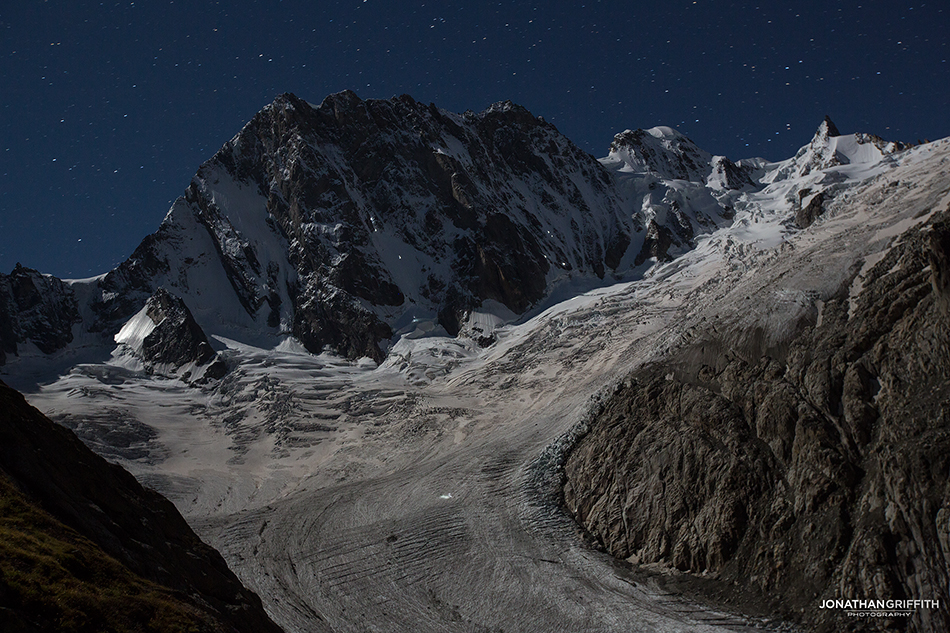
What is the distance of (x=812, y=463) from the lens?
132ft

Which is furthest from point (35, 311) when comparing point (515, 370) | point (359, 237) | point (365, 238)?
point (515, 370)

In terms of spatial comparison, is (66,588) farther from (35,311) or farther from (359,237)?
(35,311)

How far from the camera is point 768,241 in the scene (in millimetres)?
122625

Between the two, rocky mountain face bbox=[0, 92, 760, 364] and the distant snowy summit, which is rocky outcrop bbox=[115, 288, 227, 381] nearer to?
the distant snowy summit

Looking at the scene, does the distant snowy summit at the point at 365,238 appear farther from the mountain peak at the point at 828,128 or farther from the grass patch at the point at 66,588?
the grass patch at the point at 66,588

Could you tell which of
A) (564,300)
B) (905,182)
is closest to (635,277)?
(564,300)

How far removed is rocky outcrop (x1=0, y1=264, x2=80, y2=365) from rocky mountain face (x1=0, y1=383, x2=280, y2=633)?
12611cm

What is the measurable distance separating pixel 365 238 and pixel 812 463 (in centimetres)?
11923

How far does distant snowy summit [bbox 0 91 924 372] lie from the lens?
137 metres

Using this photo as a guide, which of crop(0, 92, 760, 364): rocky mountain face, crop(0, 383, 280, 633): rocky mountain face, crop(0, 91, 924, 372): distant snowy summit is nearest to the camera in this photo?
crop(0, 383, 280, 633): rocky mountain face

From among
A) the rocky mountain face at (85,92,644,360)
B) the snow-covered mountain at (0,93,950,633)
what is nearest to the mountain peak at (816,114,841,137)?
the snow-covered mountain at (0,93,950,633)

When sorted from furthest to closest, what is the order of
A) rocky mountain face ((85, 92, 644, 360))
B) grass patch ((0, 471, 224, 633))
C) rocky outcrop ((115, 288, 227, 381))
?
Answer: rocky mountain face ((85, 92, 644, 360)) → rocky outcrop ((115, 288, 227, 381)) → grass patch ((0, 471, 224, 633))

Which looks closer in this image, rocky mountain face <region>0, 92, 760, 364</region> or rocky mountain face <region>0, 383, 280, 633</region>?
rocky mountain face <region>0, 383, 280, 633</region>

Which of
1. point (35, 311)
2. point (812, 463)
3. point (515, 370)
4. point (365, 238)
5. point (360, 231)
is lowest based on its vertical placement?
point (812, 463)
